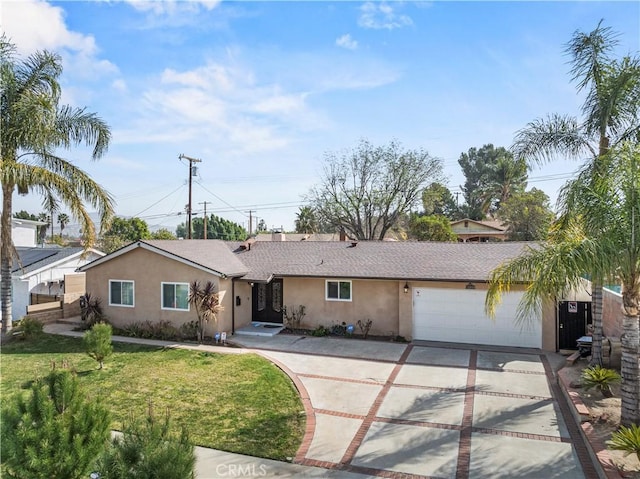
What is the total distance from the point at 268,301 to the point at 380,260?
558 cm

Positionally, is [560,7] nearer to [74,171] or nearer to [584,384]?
[584,384]

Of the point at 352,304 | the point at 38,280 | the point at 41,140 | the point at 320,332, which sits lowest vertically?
the point at 320,332

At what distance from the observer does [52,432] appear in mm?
5277

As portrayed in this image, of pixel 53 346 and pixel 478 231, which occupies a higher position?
pixel 478 231

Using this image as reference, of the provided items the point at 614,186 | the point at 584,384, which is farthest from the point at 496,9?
the point at 584,384

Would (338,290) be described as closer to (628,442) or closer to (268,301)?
(268,301)

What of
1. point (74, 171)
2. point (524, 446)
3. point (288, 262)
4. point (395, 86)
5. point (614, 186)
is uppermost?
point (395, 86)

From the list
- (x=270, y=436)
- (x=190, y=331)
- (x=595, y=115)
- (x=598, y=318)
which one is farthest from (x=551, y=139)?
(x=190, y=331)

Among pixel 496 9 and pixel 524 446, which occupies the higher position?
pixel 496 9

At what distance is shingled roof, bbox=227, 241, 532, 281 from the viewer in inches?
637

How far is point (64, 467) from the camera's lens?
5.29 meters

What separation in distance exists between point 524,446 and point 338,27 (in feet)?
36.7

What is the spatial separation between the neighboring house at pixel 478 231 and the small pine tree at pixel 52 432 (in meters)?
47.9

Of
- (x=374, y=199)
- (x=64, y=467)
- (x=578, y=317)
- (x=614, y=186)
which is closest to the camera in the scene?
(x=64, y=467)
